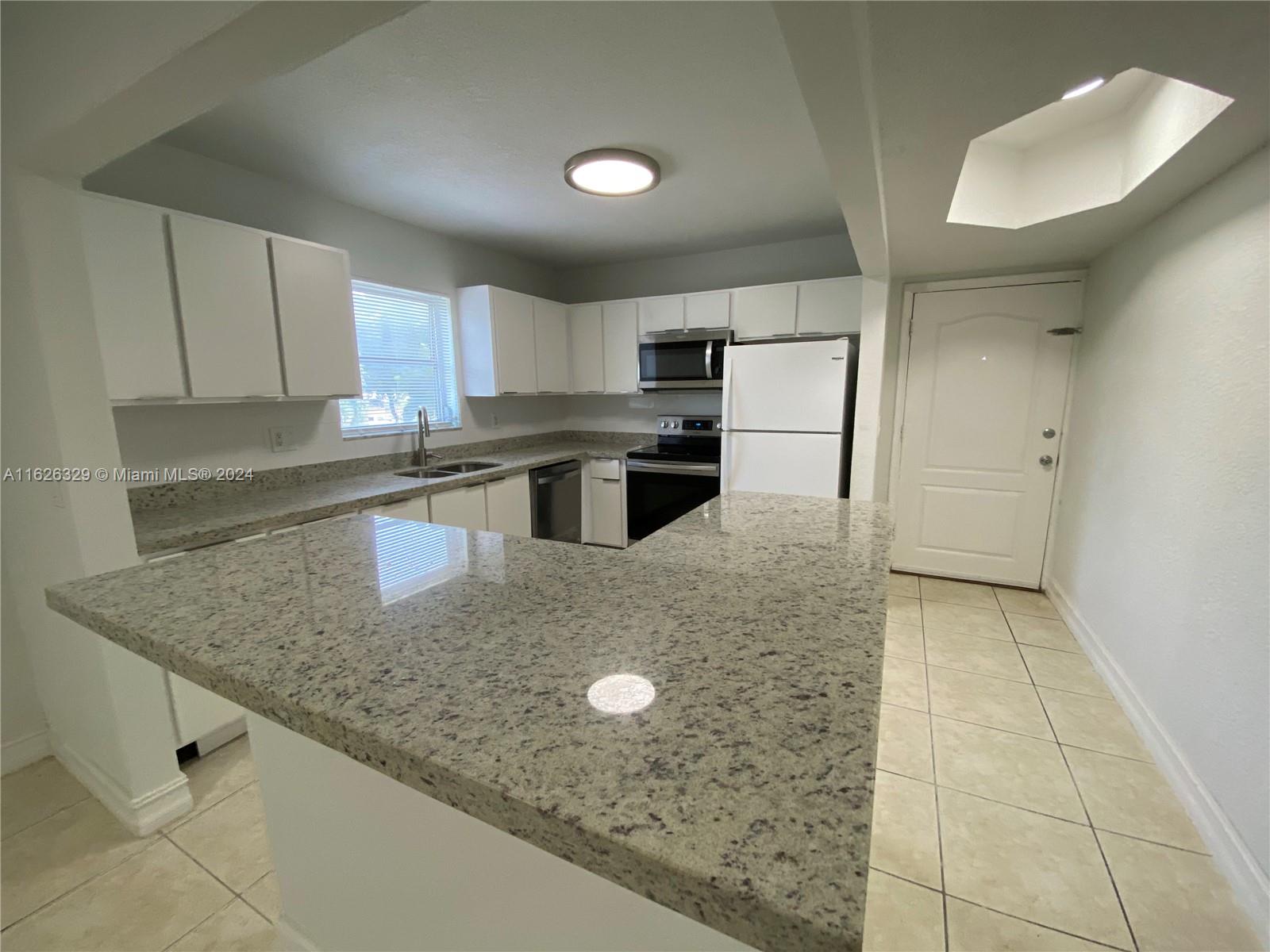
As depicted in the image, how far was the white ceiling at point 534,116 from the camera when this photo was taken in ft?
5.16

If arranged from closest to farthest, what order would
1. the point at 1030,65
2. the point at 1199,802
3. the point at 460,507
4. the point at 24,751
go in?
the point at 1030,65
the point at 1199,802
the point at 24,751
the point at 460,507

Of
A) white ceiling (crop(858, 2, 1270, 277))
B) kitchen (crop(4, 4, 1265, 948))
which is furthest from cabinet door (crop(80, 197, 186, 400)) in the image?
white ceiling (crop(858, 2, 1270, 277))

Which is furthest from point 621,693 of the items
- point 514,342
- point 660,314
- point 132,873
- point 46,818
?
point 660,314

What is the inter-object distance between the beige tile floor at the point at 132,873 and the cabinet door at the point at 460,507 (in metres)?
1.34

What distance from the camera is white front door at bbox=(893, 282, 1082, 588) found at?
3170 millimetres

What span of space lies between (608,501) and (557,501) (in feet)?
1.44

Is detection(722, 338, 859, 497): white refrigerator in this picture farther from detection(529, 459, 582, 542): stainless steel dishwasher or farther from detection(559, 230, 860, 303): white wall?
detection(529, 459, 582, 542): stainless steel dishwasher

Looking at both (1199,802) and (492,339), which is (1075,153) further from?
(492,339)

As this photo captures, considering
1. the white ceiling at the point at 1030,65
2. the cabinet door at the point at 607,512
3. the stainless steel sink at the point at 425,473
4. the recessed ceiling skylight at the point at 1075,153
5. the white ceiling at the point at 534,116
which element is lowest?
the cabinet door at the point at 607,512

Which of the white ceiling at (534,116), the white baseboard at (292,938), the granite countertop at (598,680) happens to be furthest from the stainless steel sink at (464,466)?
the white baseboard at (292,938)

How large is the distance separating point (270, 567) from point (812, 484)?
2.91 metres

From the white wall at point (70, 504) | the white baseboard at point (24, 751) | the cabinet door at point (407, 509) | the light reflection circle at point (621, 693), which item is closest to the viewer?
the light reflection circle at point (621, 693)

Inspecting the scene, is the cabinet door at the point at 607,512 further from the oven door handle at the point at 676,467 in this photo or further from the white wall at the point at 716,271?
the white wall at the point at 716,271

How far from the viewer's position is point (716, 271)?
13.8 ft
